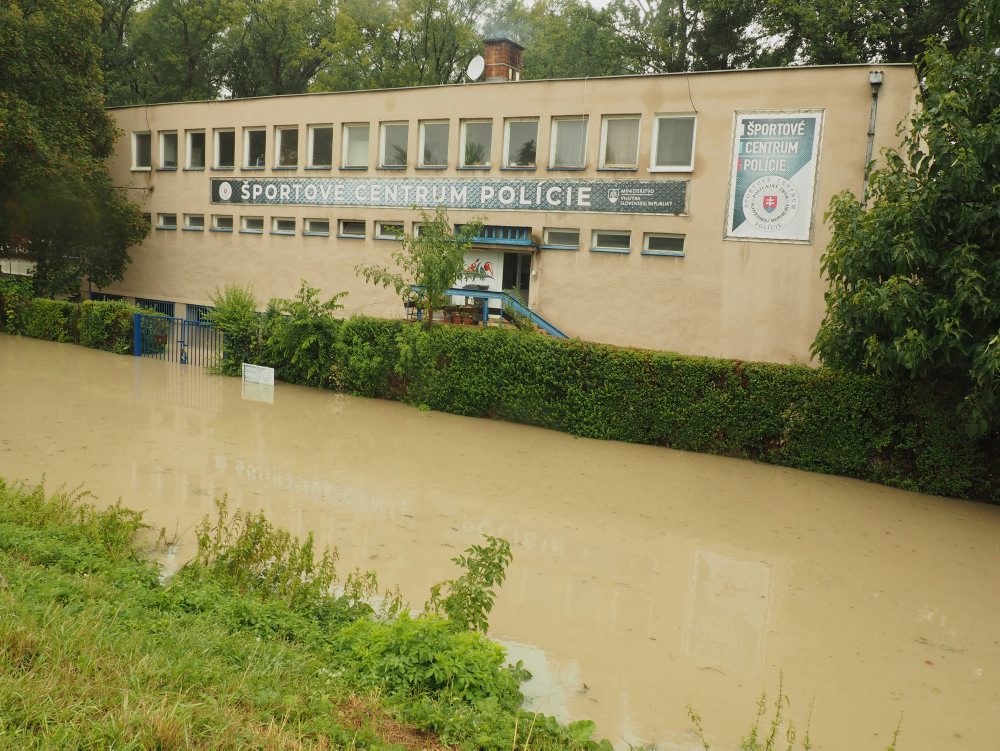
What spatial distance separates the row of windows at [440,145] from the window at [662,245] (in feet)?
5.01

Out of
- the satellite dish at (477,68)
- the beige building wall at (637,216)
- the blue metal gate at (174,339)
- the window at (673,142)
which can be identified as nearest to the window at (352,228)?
the beige building wall at (637,216)

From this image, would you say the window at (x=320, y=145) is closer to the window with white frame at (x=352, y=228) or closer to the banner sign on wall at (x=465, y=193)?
the banner sign on wall at (x=465, y=193)

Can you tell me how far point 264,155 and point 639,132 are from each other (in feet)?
39.4

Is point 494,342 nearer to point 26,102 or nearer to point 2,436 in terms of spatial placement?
point 2,436

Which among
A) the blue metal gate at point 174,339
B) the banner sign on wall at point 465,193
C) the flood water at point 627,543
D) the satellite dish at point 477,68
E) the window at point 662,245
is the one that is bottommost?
the flood water at point 627,543

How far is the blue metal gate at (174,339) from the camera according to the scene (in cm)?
2072

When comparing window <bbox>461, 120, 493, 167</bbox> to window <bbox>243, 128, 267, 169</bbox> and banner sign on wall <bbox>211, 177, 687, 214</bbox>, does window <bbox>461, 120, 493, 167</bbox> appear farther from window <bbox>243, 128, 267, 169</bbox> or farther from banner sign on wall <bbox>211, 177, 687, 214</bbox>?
window <bbox>243, 128, 267, 169</bbox>

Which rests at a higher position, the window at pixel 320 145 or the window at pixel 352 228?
the window at pixel 320 145

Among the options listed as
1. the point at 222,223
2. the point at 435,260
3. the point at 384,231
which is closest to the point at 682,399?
the point at 435,260

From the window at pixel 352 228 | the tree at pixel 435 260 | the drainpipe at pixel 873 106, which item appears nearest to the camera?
the tree at pixel 435 260

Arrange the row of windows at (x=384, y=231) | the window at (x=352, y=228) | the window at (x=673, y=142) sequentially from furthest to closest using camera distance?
the window at (x=352, y=228) → the row of windows at (x=384, y=231) → the window at (x=673, y=142)

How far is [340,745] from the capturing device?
4086 mm

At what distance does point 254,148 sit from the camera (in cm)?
2580

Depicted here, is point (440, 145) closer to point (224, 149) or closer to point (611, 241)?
point (611, 241)
